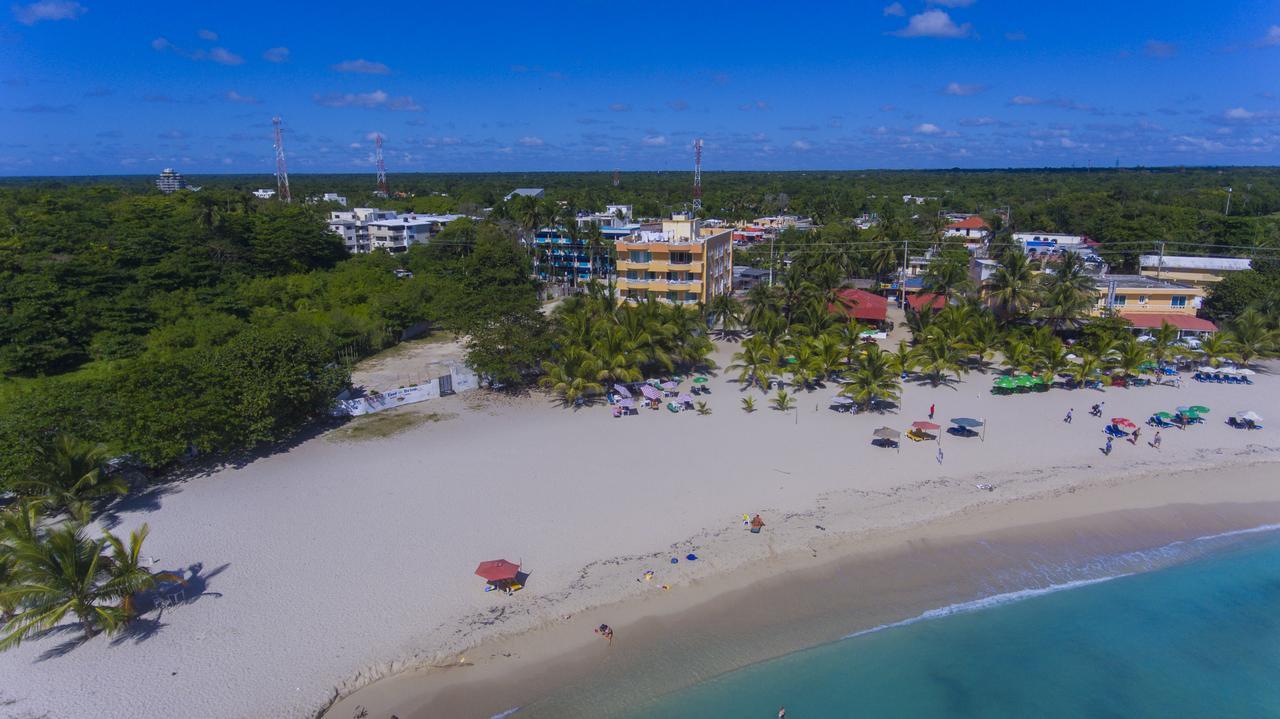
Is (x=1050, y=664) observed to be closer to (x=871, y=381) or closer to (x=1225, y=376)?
(x=871, y=381)

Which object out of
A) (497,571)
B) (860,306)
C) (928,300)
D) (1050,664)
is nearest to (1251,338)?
(928,300)

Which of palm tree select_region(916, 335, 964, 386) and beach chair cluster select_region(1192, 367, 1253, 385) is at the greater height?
palm tree select_region(916, 335, 964, 386)

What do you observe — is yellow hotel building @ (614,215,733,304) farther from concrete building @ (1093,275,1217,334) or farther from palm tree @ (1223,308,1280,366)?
palm tree @ (1223,308,1280,366)

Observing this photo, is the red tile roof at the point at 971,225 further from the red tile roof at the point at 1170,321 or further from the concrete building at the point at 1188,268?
the red tile roof at the point at 1170,321

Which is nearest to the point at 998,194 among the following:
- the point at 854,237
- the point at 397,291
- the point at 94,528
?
the point at 854,237

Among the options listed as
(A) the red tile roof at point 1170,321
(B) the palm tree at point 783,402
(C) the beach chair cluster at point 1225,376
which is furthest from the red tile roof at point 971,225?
(B) the palm tree at point 783,402

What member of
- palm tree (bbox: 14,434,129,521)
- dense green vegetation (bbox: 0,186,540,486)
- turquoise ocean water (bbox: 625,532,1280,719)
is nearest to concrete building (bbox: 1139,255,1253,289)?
turquoise ocean water (bbox: 625,532,1280,719)
